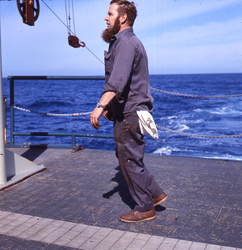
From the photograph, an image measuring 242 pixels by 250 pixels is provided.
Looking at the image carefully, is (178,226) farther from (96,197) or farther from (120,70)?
(120,70)

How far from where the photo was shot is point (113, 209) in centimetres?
350

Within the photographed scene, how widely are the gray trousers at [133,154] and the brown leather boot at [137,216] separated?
0.04m

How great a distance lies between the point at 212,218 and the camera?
10.7 feet

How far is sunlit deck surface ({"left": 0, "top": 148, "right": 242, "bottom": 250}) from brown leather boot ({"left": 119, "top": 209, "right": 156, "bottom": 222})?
47mm

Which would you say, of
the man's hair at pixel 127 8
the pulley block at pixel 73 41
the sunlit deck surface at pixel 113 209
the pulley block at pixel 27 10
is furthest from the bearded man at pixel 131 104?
the pulley block at pixel 73 41

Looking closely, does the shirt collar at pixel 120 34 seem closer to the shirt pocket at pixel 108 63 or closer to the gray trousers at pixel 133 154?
the shirt pocket at pixel 108 63

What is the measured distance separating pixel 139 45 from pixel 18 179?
8.15 feet

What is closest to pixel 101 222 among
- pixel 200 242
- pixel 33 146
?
pixel 200 242

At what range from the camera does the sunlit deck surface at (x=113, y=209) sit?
9.25 feet

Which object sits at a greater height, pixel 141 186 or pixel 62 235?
pixel 141 186

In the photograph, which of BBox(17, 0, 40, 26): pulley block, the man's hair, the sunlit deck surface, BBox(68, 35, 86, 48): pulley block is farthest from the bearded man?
BBox(68, 35, 86, 48): pulley block

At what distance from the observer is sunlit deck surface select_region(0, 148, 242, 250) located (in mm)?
2818

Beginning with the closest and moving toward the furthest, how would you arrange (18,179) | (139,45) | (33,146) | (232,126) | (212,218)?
(139,45) → (212,218) → (18,179) → (33,146) → (232,126)

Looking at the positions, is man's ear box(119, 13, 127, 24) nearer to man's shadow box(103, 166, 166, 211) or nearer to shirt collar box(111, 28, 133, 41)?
shirt collar box(111, 28, 133, 41)
